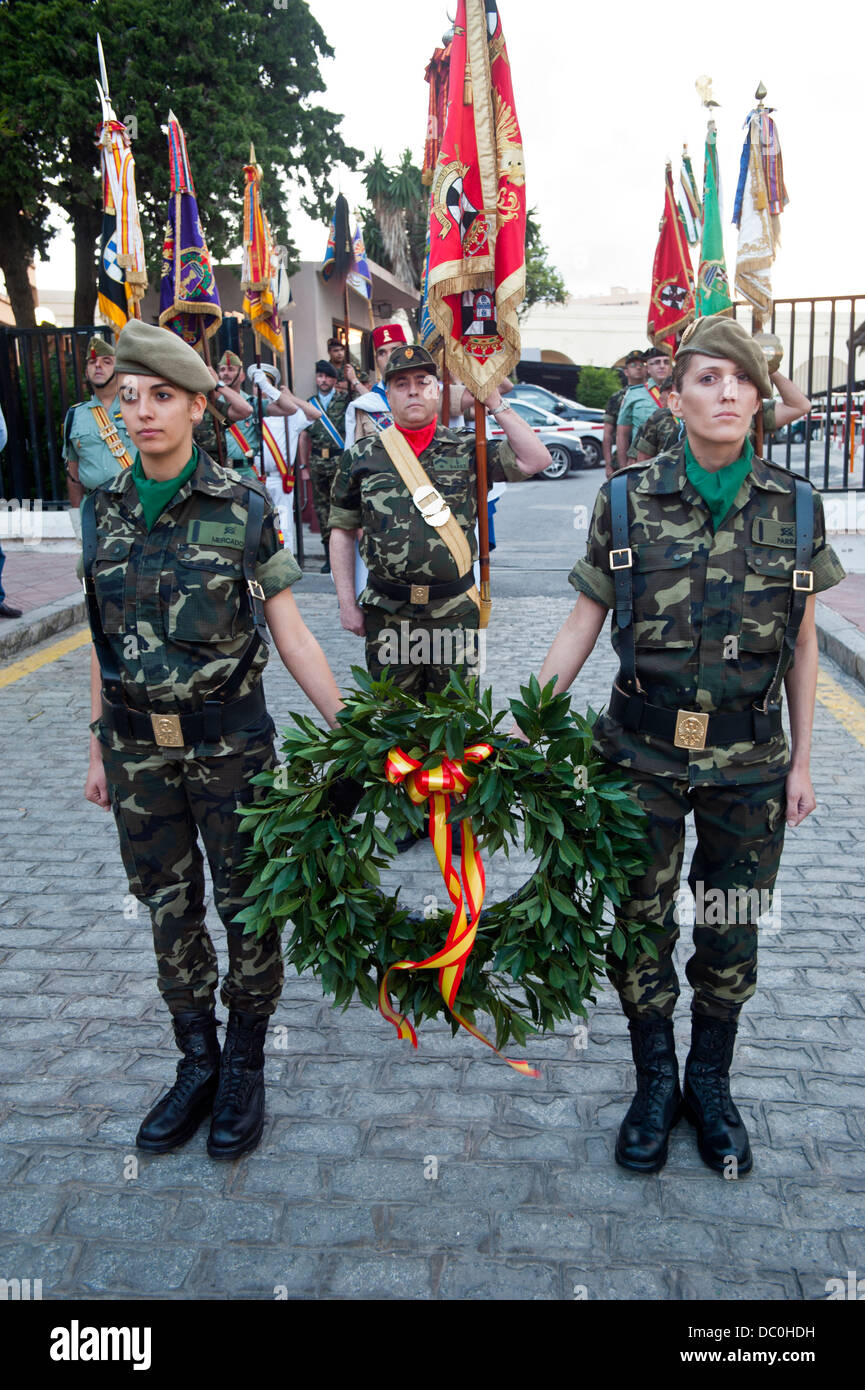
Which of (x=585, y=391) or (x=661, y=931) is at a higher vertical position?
(x=585, y=391)

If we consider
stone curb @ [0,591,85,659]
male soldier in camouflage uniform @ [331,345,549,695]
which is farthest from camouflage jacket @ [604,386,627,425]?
male soldier in camouflage uniform @ [331,345,549,695]

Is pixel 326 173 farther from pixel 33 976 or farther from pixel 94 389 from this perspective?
pixel 33 976

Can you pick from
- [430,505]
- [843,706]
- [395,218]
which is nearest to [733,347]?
[430,505]

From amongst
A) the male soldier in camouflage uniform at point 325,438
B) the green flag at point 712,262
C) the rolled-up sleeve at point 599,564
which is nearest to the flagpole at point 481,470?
the rolled-up sleeve at point 599,564

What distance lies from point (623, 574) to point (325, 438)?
8864mm

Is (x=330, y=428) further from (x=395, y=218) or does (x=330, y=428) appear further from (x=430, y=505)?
(x=395, y=218)

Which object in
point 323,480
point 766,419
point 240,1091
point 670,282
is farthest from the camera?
point 670,282

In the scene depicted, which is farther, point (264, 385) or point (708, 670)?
point (264, 385)

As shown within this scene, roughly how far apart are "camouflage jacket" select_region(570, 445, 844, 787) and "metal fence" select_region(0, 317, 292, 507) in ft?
37.0

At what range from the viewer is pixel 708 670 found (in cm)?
271

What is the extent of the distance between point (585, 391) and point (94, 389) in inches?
1335

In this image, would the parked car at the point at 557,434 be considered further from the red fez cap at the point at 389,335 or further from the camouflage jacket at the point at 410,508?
the camouflage jacket at the point at 410,508

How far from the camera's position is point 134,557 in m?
2.81

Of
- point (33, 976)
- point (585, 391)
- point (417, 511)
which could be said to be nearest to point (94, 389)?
point (417, 511)
